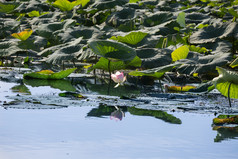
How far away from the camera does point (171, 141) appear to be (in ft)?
8.13

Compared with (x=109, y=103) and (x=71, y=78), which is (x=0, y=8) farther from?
(x=109, y=103)

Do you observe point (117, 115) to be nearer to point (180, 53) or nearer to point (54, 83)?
point (54, 83)

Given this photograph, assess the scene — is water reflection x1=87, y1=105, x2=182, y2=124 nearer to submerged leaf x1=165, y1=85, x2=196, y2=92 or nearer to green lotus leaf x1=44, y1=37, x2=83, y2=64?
submerged leaf x1=165, y1=85, x2=196, y2=92

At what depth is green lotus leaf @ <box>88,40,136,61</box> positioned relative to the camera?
4.02m

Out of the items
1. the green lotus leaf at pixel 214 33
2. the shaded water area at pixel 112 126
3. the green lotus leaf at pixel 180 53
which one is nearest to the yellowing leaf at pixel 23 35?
the green lotus leaf at pixel 214 33

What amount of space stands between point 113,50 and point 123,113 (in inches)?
40.4

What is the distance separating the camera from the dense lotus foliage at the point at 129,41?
408 cm

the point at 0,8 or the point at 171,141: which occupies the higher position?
the point at 0,8

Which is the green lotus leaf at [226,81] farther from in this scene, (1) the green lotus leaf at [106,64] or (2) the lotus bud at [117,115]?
(1) the green lotus leaf at [106,64]

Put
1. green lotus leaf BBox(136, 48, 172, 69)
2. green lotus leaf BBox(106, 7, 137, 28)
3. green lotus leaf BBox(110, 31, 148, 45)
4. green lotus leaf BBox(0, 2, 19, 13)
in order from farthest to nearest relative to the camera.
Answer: green lotus leaf BBox(0, 2, 19, 13)
green lotus leaf BBox(106, 7, 137, 28)
green lotus leaf BBox(110, 31, 148, 45)
green lotus leaf BBox(136, 48, 172, 69)

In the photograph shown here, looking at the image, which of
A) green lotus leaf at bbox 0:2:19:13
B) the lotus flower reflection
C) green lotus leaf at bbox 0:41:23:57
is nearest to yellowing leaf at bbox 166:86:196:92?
the lotus flower reflection

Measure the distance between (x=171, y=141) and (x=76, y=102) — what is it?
994 mm

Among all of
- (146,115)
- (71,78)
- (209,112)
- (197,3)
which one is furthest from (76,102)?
(197,3)

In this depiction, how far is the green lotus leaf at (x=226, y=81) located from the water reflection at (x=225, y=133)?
0.35m
